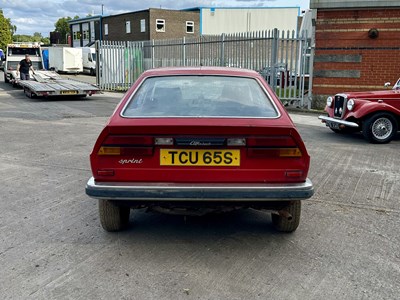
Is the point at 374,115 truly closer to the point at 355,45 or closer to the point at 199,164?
the point at 355,45

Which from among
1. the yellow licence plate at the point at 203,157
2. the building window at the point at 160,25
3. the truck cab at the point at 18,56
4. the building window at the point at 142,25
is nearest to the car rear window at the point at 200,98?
the yellow licence plate at the point at 203,157

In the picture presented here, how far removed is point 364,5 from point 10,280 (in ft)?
42.8

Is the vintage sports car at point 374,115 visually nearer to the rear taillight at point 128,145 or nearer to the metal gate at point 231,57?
the metal gate at point 231,57

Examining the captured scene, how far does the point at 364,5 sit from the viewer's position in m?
13.0

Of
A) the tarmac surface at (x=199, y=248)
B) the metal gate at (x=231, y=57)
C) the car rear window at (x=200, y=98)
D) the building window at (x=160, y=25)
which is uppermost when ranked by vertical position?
the building window at (x=160, y=25)

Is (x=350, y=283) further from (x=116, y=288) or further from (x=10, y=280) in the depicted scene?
(x=10, y=280)

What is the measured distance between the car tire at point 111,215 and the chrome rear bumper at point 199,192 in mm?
402

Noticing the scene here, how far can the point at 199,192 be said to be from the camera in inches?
131

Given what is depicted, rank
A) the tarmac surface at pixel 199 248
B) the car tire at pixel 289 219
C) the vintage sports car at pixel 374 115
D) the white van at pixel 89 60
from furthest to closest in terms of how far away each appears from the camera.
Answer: the white van at pixel 89 60, the vintage sports car at pixel 374 115, the car tire at pixel 289 219, the tarmac surface at pixel 199 248

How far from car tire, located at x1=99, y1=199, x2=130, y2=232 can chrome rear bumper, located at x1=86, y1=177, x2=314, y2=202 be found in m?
0.40

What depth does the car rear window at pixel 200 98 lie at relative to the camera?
12.1 ft

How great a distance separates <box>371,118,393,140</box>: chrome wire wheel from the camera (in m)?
8.73

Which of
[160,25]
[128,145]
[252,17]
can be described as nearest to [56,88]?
[128,145]

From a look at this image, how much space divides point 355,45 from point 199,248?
1165 centimetres
